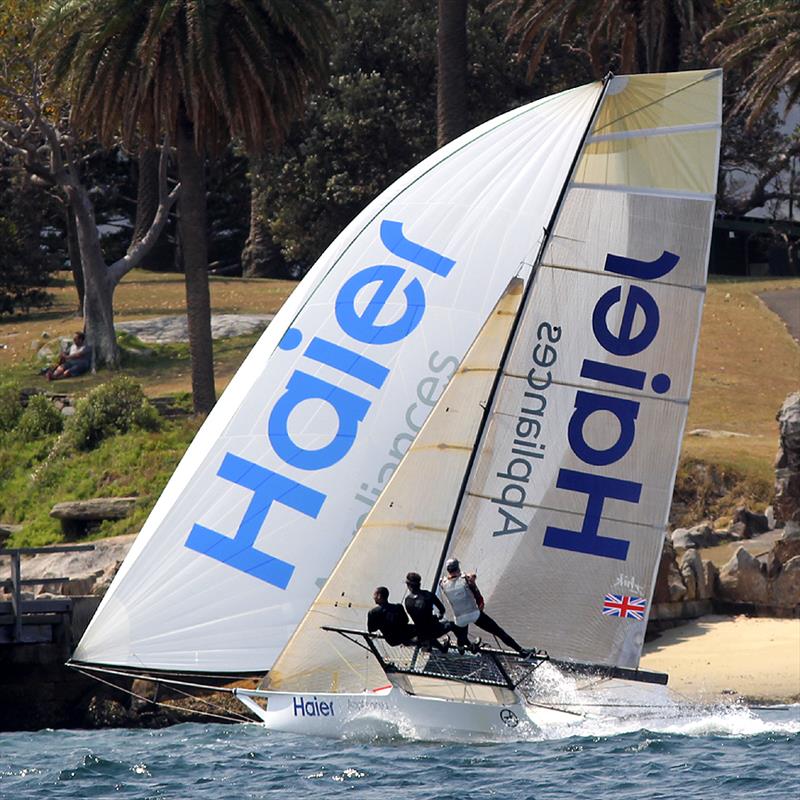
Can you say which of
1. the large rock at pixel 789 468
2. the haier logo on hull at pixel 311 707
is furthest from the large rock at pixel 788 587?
the haier logo on hull at pixel 311 707

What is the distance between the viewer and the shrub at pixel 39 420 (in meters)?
37.2

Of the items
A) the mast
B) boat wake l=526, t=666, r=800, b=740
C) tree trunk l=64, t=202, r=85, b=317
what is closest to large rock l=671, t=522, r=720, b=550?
boat wake l=526, t=666, r=800, b=740

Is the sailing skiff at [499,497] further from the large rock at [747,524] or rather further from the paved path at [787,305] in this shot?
the paved path at [787,305]

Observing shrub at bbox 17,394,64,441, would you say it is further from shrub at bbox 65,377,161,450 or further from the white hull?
the white hull

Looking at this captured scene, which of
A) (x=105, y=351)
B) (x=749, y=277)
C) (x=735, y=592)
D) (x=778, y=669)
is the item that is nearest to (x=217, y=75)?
(x=105, y=351)

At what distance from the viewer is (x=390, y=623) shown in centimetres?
1798

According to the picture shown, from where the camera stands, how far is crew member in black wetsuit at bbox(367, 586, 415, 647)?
17953 millimetres

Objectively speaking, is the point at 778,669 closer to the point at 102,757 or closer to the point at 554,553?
the point at 554,553

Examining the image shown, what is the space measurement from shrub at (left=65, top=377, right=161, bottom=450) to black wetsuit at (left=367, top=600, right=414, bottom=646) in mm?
18484

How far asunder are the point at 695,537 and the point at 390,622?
41.5 feet

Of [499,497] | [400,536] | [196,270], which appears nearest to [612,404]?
[499,497]

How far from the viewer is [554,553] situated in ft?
62.1

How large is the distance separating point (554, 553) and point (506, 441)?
1.31m

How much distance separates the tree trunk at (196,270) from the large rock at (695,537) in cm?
1055
